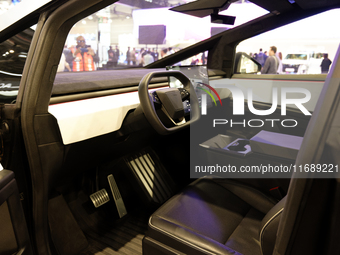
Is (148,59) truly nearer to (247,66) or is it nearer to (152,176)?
(247,66)

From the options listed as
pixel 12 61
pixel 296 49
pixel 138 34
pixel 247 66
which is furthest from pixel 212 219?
pixel 296 49

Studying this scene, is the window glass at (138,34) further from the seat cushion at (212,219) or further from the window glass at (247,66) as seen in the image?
the seat cushion at (212,219)

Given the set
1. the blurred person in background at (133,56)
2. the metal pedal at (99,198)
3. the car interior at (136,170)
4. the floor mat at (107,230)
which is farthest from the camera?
the blurred person in background at (133,56)

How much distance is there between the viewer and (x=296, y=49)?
22.6ft

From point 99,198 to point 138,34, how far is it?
2608 mm

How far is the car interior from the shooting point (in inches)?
24.0

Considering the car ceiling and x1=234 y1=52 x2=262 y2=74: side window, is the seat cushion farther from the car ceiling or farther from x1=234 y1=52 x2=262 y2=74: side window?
x1=234 y1=52 x2=262 y2=74: side window

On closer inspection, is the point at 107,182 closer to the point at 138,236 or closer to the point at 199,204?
the point at 138,236

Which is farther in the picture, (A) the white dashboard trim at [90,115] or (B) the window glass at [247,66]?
(B) the window glass at [247,66]

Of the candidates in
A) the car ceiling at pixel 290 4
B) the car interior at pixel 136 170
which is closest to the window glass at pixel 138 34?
the car ceiling at pixel 290 4

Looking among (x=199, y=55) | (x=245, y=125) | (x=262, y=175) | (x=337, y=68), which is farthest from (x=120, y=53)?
(x=337, y=68)

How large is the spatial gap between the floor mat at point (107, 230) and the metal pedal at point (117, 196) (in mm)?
53

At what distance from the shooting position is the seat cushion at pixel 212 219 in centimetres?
104

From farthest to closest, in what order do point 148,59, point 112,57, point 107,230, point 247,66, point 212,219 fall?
point 112,57
point 148,59
point 247,66
point 107,230
point 212,219
